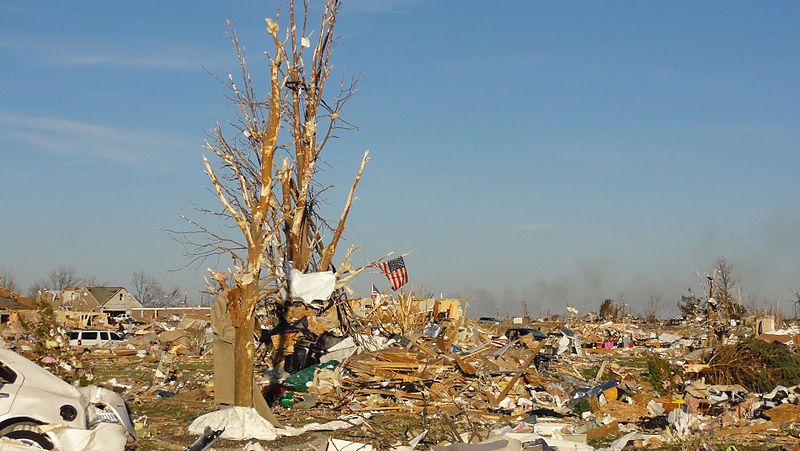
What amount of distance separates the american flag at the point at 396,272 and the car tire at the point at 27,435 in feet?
53.6

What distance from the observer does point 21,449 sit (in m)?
8.29

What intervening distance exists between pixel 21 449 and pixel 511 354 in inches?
535

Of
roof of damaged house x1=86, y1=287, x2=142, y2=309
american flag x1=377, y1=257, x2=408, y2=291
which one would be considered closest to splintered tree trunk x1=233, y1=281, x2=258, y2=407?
american flag x1=377, y1=257, x2=408, y2=291

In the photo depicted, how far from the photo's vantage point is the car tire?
861 centimetres

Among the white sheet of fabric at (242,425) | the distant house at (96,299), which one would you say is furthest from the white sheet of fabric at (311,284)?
the distant house at (96,299)

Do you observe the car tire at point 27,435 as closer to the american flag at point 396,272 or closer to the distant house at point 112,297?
the american flag at point 396,272

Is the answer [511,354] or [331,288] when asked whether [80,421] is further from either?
[511,354]

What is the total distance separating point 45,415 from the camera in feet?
29.0

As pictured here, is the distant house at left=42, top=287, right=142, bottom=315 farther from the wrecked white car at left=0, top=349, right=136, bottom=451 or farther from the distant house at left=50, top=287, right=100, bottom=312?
the wrecked white car at left=0, top=349, right=136, bottom=451

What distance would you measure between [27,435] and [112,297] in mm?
78519

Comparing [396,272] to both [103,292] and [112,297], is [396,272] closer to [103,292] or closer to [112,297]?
[112,297]

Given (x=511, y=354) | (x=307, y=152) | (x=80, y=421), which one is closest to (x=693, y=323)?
(x=511, y=354)

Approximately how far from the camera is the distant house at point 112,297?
268 ft

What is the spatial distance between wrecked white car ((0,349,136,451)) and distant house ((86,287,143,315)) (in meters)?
74.7
